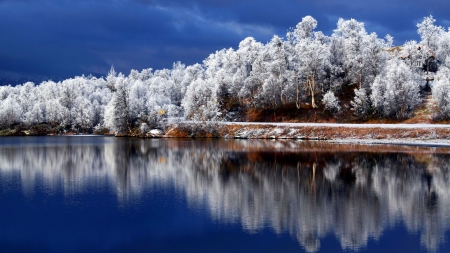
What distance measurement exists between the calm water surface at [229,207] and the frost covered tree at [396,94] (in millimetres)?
39544

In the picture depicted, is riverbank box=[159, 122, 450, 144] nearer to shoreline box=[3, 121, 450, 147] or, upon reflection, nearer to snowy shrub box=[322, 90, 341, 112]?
shoreline box=[3, 121, 450, 147]

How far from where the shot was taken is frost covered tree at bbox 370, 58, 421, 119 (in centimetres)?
8075

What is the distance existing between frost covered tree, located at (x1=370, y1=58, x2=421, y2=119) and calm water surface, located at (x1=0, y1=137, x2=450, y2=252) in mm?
39544

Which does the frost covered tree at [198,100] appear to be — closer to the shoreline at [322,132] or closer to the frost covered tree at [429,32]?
the shoreline at [322,132]

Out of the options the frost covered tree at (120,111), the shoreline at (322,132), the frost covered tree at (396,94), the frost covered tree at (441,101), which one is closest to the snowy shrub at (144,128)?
the shoreline at (322,132)

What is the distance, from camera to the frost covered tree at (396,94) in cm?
8075

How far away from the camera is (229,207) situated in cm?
2458

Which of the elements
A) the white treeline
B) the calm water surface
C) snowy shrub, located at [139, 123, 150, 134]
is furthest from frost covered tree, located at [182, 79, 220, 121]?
the calm water surface

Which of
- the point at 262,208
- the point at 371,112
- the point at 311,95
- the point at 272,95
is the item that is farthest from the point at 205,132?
the point at 262,208

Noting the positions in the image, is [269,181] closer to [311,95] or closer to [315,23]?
[311,95]

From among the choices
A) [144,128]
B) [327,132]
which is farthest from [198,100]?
[327,132]

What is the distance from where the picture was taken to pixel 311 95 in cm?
10169

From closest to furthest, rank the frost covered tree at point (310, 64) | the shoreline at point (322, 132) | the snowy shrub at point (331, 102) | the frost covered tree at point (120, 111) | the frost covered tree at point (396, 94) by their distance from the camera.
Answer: the shoreline at point (322, 132)
the frost covered tree at point (396, 94)
the snowy shrub at point (331, 102)
the frost covered tree at point (310, 64)
the frost covered tree at point (120, 111)

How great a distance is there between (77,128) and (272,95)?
217 ft
